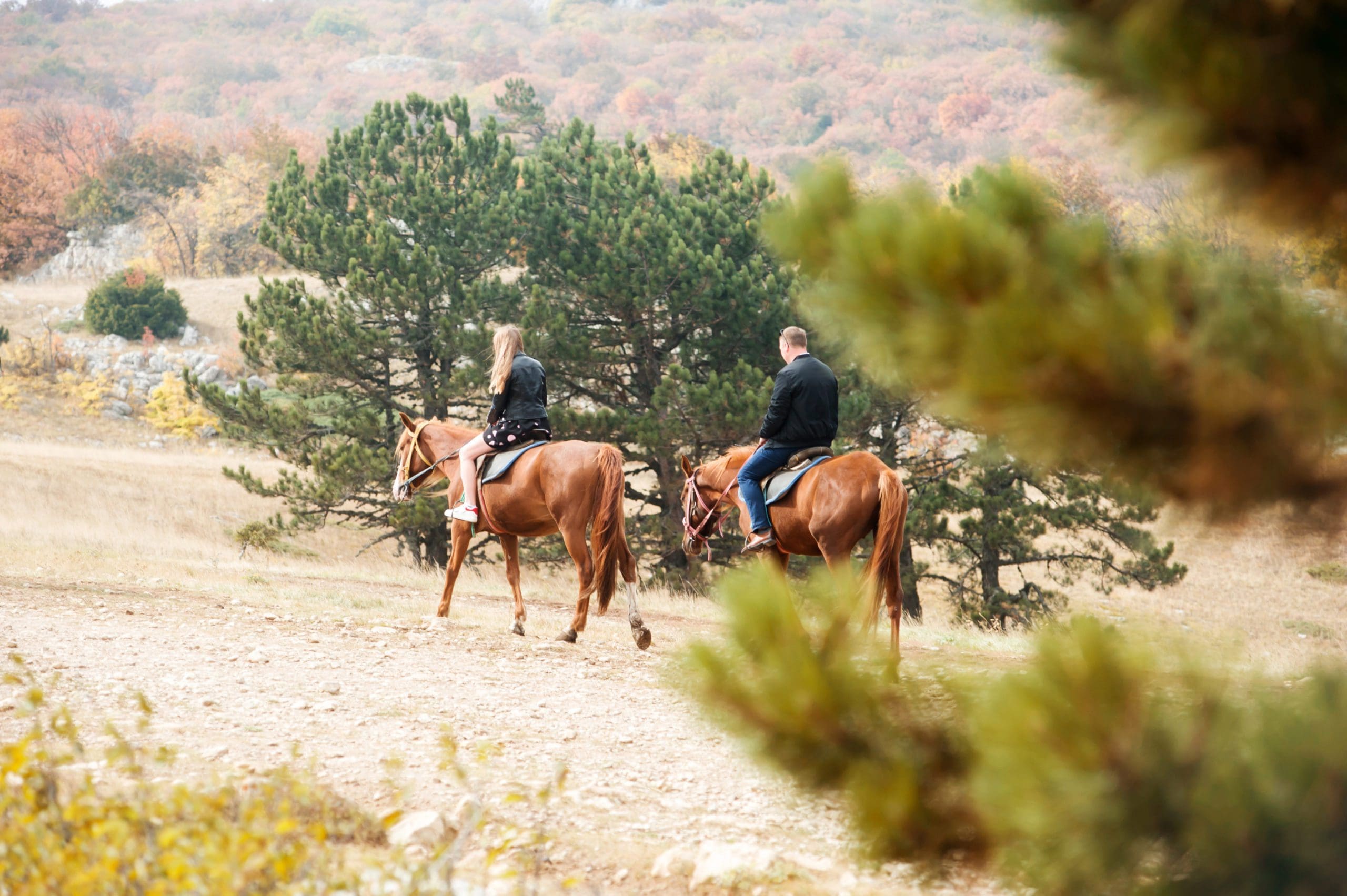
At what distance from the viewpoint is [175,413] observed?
3300cm

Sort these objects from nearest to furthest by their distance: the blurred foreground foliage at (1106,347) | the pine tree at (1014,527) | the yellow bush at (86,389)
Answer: the blurred foreground foliage at (1106,347) → the pine tree at (1014,527) → the yellow bush at (86,389)

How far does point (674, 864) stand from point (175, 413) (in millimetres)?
33389

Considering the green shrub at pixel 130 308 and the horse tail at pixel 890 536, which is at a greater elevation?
the horse tail at pixel 890 536

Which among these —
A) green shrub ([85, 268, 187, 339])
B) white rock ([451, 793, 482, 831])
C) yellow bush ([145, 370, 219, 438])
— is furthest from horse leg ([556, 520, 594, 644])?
green shrub ([85, 268, 187, 339])

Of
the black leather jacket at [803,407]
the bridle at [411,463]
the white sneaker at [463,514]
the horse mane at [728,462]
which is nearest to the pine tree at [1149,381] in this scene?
the black leather jacket at [803,407]

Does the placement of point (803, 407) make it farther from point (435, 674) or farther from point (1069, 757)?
point (1069, 757)

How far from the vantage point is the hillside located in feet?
273

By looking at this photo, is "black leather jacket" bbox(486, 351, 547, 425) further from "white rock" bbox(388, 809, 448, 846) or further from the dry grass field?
"white rock" bbox(388, 809, 448, 846)

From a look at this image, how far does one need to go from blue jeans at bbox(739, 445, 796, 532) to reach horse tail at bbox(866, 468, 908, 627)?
981 mm

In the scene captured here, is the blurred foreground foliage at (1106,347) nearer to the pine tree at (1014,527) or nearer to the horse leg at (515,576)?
the horse leg at (515,576)

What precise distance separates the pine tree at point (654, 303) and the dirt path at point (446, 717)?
6.09 metres

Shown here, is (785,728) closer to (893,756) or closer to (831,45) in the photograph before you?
(893,756)

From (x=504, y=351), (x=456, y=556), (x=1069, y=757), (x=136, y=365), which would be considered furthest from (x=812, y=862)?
(x=136, y=365)

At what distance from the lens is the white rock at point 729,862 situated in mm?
3713
